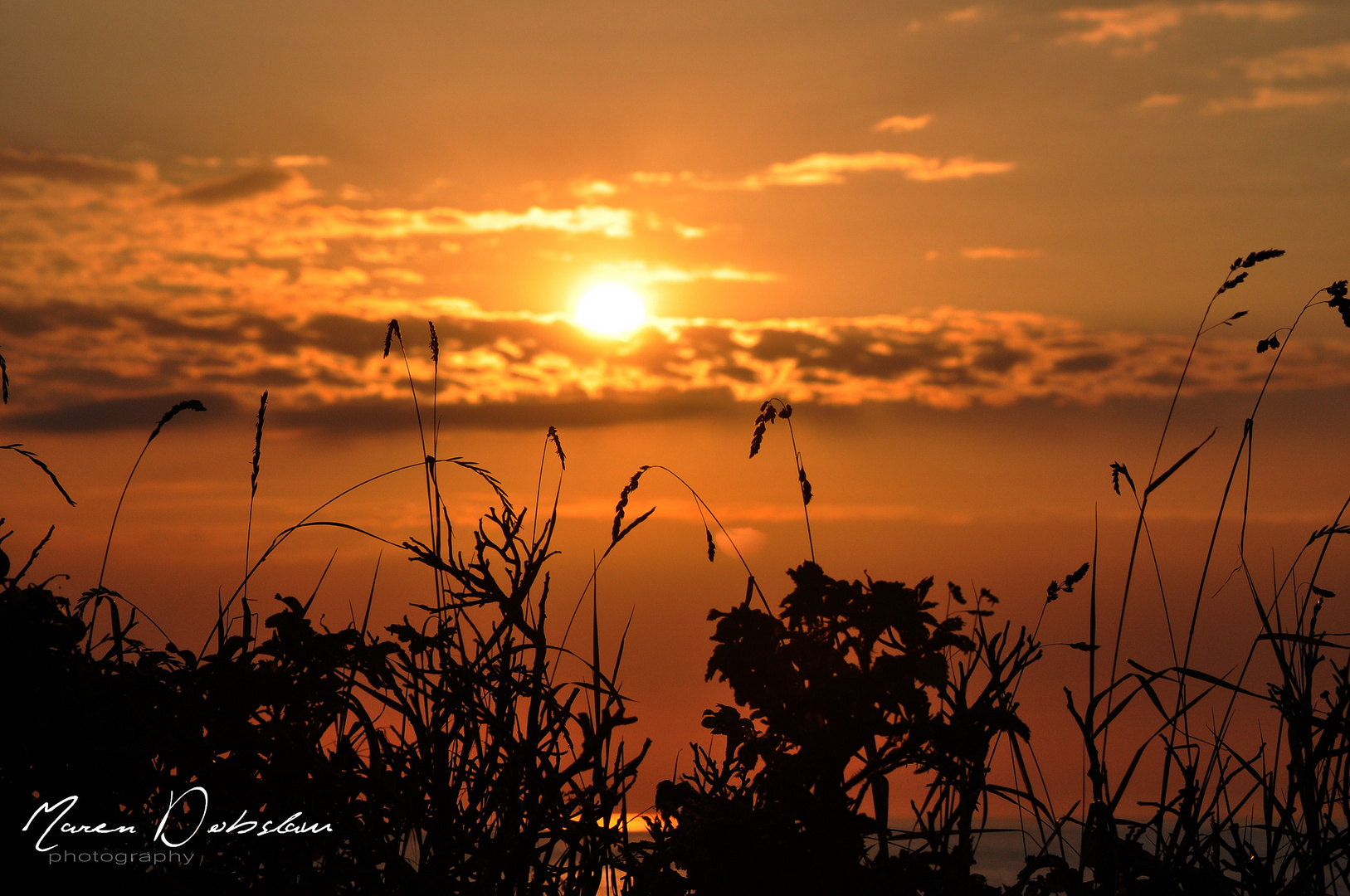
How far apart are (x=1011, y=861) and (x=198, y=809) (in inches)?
102

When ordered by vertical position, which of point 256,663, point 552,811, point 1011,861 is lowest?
point 1011,861

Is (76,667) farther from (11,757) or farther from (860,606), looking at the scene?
(860,606)

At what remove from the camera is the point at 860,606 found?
2.63 m

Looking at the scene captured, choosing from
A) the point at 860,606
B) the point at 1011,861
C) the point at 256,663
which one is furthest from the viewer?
the point at 1011,861

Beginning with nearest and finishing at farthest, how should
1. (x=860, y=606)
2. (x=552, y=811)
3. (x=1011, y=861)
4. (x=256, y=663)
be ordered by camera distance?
(x=860, y=606) → (x=552, y=811) → (x=256, y=663) → (x=1011, y=861)

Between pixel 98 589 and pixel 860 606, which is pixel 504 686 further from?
pixel 98 589

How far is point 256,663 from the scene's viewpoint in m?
3.04

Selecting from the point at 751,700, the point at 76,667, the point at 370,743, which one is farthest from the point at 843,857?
the point at 76,667

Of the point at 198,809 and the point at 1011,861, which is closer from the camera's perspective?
the point at 198,809

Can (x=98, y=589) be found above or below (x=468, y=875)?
above

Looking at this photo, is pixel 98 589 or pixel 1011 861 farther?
pixel 1011 861

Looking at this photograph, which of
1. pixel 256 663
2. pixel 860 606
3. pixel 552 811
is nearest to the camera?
pixel 860 606

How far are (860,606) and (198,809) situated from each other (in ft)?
5.74

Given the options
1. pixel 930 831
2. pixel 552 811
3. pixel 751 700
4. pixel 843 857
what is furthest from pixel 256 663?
pixel 930 831
